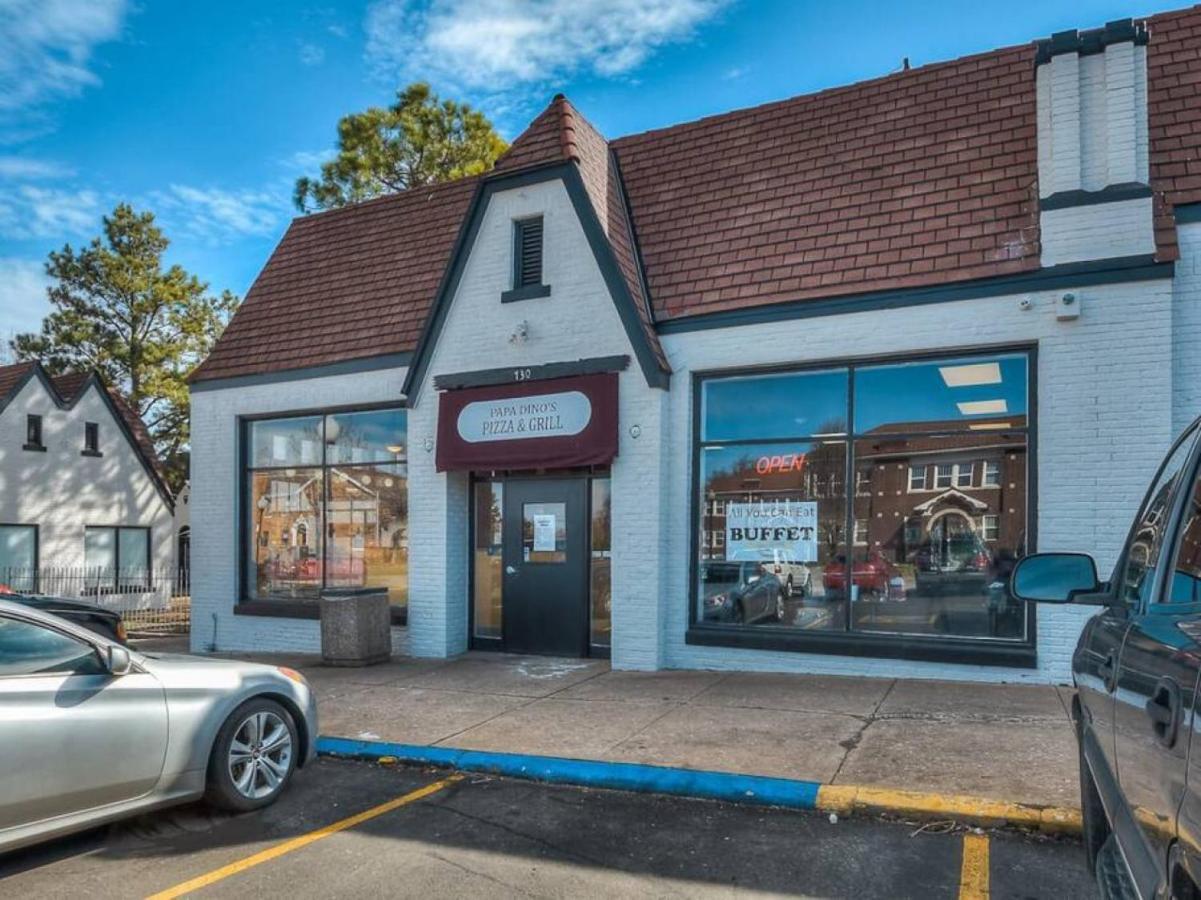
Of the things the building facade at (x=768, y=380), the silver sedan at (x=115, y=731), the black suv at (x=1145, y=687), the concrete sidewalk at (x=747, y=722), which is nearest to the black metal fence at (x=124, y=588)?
the building facade at (x=768, y=380)

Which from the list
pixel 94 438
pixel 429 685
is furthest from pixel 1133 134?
pixel 94 438

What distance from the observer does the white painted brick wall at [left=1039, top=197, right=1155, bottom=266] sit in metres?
8.08

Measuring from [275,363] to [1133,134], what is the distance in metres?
10.6

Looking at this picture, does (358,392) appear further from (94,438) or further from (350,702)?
(94,438)

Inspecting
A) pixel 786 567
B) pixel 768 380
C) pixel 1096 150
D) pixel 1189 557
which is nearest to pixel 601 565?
pixel 786 567

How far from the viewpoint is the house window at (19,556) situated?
22.4 metres

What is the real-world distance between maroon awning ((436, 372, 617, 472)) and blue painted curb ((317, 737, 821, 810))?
418cm

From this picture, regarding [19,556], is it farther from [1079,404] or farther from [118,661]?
[1079,404]

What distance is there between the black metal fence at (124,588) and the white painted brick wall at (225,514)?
6354mm

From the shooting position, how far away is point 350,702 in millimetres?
8609

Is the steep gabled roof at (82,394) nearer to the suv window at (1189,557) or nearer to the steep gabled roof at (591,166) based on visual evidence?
the steep gabled roof at (591,166)

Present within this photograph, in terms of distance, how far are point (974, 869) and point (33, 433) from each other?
25743mm

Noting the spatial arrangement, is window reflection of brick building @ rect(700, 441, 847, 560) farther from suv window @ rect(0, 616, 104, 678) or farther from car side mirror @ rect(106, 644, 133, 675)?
suv window @ rect(0, 616, 104, 678)

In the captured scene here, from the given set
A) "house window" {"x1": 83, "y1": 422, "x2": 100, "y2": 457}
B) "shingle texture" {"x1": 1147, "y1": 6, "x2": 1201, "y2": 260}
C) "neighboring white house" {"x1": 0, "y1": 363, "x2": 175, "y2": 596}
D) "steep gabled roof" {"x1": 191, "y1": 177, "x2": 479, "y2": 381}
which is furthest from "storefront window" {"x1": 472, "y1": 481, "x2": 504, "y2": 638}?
"house window" {"x1": 83, "y1": 422, "x2": 100, "y2": 457}
